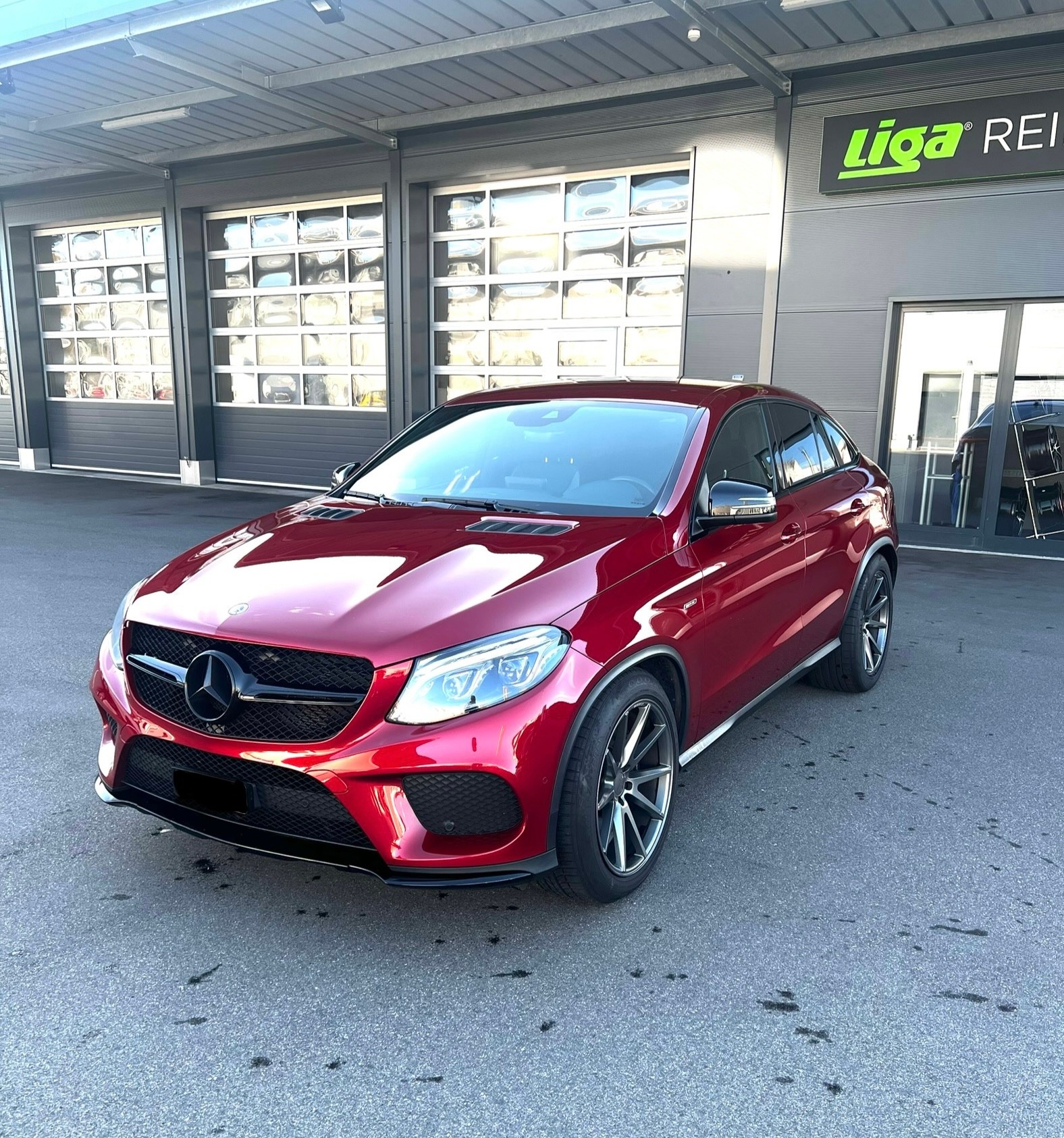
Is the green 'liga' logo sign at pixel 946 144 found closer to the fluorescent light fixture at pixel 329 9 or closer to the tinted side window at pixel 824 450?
the fluorescent light fixture at pixel 329 9

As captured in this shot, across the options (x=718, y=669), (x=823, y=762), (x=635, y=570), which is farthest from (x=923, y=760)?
(x=635, y=570)

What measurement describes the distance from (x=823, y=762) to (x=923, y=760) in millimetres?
460

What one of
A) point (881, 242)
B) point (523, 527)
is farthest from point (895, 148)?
point (523, 527)

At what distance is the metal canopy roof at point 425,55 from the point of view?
26.8 feet

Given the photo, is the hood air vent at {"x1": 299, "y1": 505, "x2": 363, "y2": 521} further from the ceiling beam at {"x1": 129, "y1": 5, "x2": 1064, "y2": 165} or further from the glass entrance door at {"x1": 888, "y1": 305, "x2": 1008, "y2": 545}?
the ceiling beam at {"x1": 129, "y1": 5, "x2": 1064, "y2": 165}

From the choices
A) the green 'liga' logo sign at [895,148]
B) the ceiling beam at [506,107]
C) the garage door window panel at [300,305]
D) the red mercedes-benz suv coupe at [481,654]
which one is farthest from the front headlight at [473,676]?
the garage door window panel at [300,305]

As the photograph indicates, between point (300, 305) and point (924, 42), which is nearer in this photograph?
point (924, 42)

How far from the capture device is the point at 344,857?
255 centimetres

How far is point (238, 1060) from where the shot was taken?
229 centimetres

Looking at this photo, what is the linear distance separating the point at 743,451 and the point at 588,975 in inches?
87.6

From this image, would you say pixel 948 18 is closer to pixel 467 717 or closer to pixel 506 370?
pixel 506 370

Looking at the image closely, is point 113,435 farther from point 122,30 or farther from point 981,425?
point 981,425

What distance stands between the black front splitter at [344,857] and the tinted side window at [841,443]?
10.4 feet

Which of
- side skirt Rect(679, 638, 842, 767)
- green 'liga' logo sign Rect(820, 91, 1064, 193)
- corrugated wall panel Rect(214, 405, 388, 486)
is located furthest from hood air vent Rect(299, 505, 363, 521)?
corrugated wall panel Rect(214, 405, 388, 486)
